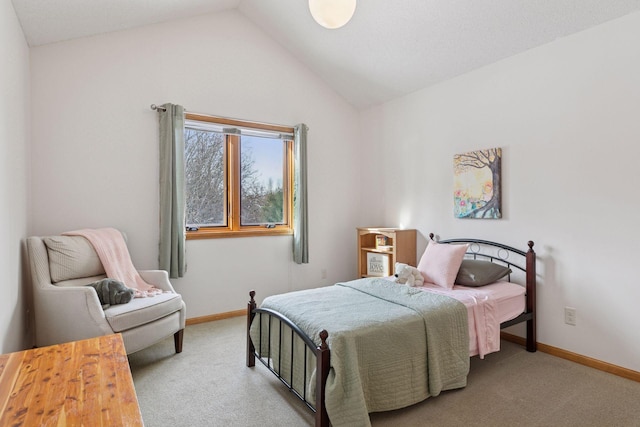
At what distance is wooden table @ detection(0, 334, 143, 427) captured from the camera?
1056 millimetres

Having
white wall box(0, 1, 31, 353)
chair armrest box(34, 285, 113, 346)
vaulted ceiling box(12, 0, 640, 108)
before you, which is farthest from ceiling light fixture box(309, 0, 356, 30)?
chair armrest box(34, 285, 113, 346)

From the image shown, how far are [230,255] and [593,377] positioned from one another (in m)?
3.31

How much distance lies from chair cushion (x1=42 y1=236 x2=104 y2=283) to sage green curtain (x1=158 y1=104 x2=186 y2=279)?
642 mm

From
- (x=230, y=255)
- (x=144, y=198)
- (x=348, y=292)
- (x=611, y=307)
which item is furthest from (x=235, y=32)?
(x=611, y=307)

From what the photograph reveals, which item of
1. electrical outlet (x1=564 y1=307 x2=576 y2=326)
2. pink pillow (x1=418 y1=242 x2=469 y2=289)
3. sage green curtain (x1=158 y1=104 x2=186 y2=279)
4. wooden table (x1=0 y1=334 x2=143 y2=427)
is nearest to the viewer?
wooden table (x1=0 y1=334 x2=143 y2=427)

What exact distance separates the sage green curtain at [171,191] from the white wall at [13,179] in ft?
3.34

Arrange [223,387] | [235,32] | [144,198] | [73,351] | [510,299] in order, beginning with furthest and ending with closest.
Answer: [235,32] → [144,198] → [510,299] → [223,387] → [73,351]

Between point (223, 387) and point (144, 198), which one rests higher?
point (144, 198)

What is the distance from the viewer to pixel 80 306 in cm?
238

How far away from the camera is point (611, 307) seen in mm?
2621

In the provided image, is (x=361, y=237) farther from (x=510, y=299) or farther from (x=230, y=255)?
(x=510, y=299)

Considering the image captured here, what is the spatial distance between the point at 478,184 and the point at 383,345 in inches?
81.4

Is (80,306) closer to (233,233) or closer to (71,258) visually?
(71,258)

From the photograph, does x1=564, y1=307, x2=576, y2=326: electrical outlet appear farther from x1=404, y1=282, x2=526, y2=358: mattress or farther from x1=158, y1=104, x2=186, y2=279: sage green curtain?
x1=158, y1=104, x2=186, y2=279: sage green curtain
